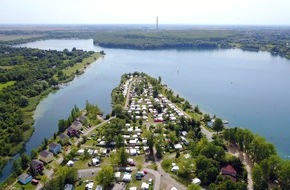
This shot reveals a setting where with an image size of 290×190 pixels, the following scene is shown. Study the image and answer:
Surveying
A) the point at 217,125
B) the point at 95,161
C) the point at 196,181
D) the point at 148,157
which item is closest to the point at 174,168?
the point at 196,181

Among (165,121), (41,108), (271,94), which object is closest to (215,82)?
(271,94)

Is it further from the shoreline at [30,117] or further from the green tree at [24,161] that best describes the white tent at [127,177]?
the shoreline at [30,117]

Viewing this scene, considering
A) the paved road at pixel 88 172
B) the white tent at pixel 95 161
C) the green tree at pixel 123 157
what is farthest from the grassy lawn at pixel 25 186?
the green tree at pixel 123 157

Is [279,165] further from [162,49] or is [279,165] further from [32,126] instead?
[162,49]

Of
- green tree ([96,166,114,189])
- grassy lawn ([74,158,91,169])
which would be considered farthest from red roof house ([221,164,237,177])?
grassy lawn ([74,158,91,169])

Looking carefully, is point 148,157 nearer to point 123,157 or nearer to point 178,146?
point 123,157

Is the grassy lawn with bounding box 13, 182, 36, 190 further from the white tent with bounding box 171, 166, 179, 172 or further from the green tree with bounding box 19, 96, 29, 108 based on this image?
the green tree with bounding box 19, 96, 29, 108
